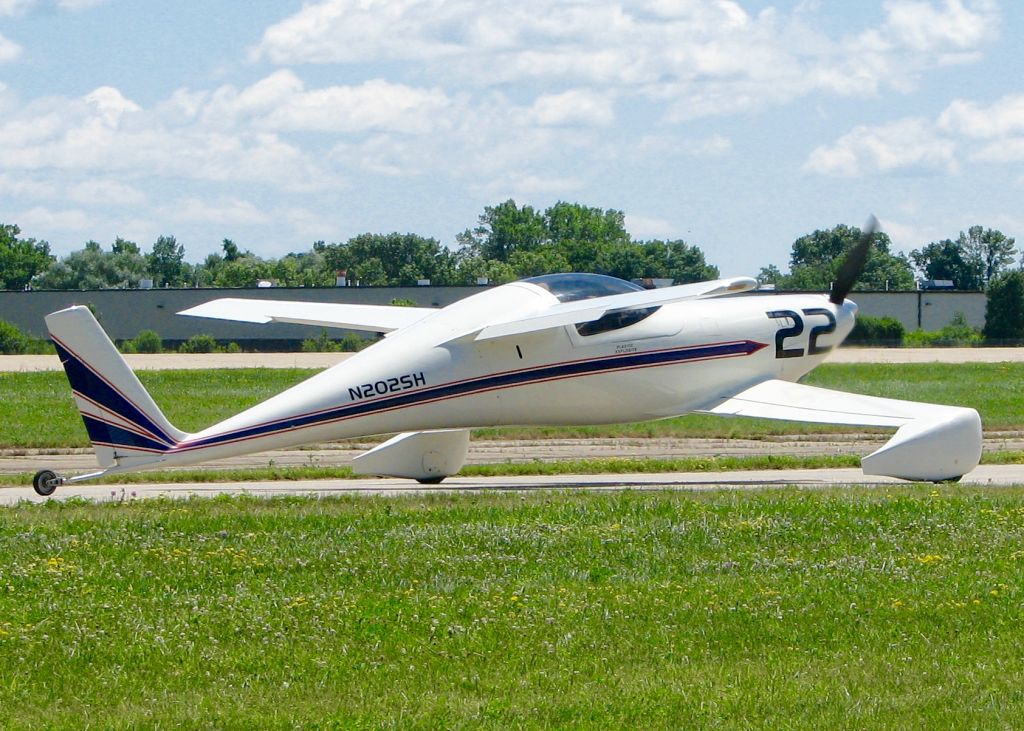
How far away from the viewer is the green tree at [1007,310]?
2901 inches

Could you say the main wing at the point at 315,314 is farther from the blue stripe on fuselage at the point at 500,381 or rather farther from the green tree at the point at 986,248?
the green tree at the point at 986,248

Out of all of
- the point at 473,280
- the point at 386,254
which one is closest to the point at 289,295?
the point at 473,280

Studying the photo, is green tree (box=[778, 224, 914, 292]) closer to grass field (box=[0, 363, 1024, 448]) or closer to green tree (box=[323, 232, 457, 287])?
green tree (box=[323, 232, 457, 287])

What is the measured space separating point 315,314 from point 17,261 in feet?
382

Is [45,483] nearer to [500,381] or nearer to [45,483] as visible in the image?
[45,483]

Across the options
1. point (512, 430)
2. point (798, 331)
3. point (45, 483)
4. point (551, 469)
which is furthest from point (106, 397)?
point (512, 430)

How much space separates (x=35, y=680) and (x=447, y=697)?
2358mm

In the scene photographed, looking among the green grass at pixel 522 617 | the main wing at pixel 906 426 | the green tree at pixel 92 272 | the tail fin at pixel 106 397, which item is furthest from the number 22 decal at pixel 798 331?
the green tree at pixel 92 272

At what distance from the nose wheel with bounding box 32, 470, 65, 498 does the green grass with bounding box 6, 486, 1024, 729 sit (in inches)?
105

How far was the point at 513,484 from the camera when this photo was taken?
1841 cm

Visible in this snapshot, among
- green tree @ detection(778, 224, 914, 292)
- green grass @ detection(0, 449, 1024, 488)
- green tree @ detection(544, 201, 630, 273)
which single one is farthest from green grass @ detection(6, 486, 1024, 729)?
green tree @ detection(544, 201, 630, 273)

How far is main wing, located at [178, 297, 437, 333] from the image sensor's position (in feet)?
65.2

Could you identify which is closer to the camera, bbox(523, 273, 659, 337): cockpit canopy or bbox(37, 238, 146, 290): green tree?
bbox(523, 273, 659, 337): cockpit canopy

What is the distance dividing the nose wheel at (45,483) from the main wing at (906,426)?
832 centimetres
